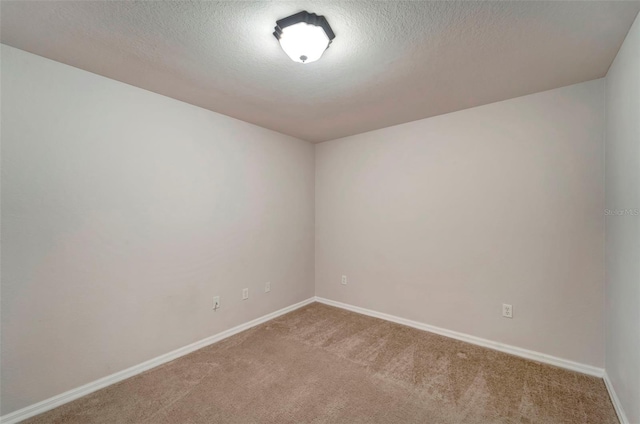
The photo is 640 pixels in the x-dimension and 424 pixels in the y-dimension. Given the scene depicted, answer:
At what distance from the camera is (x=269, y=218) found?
3516 mm

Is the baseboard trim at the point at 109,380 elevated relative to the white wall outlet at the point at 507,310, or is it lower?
lower

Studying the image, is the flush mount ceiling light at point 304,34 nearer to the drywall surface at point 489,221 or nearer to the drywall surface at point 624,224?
the drywall surface at point 624,224

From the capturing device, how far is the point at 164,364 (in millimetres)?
2428

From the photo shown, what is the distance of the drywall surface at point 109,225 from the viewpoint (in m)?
1.81

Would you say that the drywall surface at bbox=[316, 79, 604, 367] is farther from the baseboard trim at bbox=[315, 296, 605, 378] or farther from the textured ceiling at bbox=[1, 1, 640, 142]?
the textured ceiling at bbox=[1, 1, 640, 142]

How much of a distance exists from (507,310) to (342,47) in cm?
273

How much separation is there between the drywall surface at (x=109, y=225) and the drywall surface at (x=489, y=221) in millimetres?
1535

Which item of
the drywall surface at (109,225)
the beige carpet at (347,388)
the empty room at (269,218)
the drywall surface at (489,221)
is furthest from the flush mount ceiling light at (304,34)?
the beige carpet at (347,388)

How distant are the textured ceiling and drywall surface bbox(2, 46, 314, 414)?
0.31 metres


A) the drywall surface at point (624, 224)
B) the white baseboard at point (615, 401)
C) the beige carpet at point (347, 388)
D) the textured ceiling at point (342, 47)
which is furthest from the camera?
the beige carpet at point (347, 388)

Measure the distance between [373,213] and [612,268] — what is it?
7.12 ft

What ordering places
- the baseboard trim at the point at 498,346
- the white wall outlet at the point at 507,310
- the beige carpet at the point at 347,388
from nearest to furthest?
the beige carpet at the point at 347,388, the baseboard trim at the point at 498,346, the white wall outlet at the point at 507,310

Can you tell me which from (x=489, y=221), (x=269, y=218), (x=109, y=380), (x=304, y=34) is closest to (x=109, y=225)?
(x=109, y=380)

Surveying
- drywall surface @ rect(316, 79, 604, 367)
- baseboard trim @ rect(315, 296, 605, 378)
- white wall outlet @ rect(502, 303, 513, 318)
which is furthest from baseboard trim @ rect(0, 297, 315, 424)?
white wall outlet @ rect(502, 303, 513, 318)
